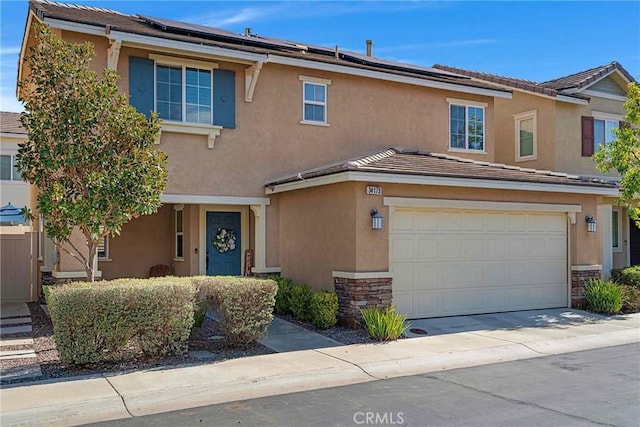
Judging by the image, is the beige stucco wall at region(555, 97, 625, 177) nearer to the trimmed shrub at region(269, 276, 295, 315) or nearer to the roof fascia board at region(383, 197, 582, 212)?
the roof fascia board at region(383, 197, 582, 212)

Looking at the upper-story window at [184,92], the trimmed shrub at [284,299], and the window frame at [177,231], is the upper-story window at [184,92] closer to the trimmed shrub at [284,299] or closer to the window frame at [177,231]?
the window frame at [177,231]

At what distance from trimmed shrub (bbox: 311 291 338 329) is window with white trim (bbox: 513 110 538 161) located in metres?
12.3

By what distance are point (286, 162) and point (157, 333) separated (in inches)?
290

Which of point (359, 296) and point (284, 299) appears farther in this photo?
point (284, 299)

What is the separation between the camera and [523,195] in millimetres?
14820

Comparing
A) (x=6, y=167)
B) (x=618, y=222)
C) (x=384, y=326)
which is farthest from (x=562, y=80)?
(x=6, y=167)

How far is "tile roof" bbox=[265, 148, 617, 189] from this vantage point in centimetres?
1273

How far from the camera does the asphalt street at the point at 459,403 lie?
682 cm

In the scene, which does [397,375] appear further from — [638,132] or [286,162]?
[638,132]

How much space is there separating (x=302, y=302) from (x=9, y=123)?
20323 millimetres

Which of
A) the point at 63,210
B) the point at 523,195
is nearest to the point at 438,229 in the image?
the point at 523,195

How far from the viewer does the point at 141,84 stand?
45.6 ft

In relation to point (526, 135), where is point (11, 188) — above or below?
below

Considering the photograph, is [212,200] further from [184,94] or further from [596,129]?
[596,129]
